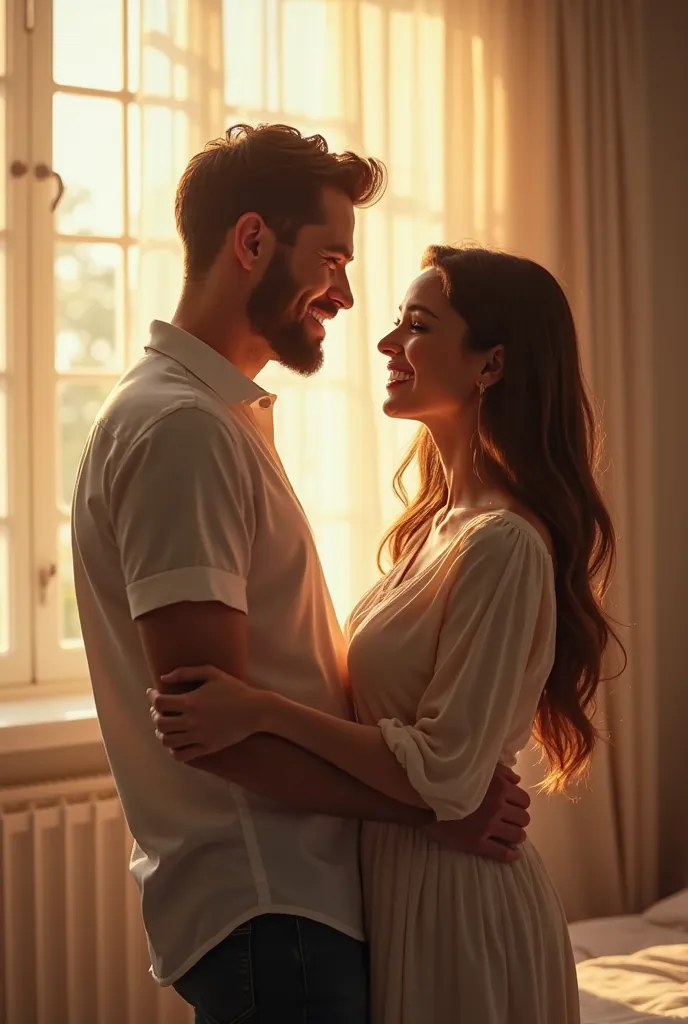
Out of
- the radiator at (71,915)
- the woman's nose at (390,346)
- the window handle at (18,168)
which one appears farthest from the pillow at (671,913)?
the window handle at (18,168)

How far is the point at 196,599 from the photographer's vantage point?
133 centimetres

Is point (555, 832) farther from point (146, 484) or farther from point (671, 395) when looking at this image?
point (146, 484)

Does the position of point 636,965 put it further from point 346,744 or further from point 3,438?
point 3,438

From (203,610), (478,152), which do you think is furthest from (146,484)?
(478,152)

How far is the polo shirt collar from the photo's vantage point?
5.10 feet

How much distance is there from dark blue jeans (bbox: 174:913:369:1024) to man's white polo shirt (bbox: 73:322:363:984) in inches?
0.9

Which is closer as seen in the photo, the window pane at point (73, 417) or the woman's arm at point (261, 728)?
the woman's arm at point (261, 728)

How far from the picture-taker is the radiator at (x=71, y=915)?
238 cm

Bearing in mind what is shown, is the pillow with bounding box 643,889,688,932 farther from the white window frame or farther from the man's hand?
the white window frame

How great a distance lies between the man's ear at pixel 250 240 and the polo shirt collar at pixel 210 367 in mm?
136

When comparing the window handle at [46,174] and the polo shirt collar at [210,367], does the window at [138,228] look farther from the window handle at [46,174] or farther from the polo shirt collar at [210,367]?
the polo shirt collar at [210,367]

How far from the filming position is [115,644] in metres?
1.52

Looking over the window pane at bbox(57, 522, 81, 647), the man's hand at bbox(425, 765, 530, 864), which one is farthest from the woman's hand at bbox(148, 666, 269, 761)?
the window pane at bbox(57, 522, 81, 647)

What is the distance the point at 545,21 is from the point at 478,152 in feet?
1.27
